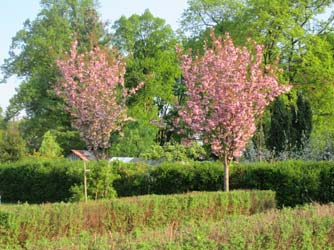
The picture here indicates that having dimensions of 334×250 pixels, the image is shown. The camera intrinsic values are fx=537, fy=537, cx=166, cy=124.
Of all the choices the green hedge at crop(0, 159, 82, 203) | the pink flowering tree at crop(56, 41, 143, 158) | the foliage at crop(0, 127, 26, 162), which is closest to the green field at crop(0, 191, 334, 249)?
the green hedge at crop(0, 159, 82, 203)

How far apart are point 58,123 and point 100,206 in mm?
33953

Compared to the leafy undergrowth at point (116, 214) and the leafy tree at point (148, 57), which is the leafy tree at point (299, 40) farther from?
the leafy undergrowth at point (116, 214)

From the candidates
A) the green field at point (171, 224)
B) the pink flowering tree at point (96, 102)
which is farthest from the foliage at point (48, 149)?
the green field at point (171, 224)

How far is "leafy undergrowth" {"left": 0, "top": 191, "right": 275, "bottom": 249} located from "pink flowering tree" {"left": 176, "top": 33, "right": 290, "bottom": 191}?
8.02 feet

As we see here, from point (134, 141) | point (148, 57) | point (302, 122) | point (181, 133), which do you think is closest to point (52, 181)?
point (181, 133)

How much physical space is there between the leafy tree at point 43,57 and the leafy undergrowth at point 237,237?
35.4 metres

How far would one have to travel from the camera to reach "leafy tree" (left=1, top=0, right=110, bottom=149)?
4231 centimetres

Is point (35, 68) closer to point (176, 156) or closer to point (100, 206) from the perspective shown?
point (176, 156)

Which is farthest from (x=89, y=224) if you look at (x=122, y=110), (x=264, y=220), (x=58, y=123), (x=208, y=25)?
→ (x=58, y=123)

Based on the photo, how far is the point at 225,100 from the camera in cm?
1410

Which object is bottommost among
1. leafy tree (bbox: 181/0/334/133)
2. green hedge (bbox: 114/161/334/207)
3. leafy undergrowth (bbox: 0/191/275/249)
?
leafy undergrowth (bbox: 0/191/275/249)

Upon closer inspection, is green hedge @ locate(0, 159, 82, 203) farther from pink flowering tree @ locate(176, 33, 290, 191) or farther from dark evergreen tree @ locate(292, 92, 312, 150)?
dark evergreen tree @ locate(292, 92, 312, 150)

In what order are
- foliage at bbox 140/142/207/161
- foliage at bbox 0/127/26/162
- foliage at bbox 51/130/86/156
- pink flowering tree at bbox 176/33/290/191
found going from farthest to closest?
foliage at bbox 51/130/86/156
foliage at bbox 0/127/26/162
foliage at bbox 140/142/207/161
pink flowering tree at bbox 176/33/290/191

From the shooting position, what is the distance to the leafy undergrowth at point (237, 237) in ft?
15.9
